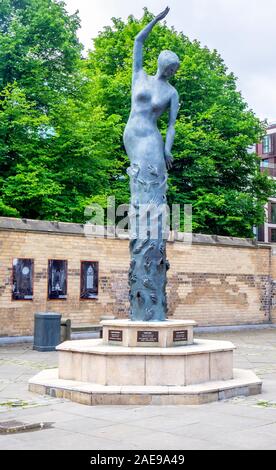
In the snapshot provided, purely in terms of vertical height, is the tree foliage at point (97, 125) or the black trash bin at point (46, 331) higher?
the tree foliage at point (97, 125)

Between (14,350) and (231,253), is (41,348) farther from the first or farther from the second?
(231,253)

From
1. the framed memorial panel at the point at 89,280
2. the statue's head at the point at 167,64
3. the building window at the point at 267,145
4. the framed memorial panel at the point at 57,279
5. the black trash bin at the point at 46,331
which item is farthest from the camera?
the building window at the point at 267,145

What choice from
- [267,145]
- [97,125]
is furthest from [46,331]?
[267,145]

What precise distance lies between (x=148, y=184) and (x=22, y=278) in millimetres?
7702

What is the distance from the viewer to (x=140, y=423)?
7270 millimetres

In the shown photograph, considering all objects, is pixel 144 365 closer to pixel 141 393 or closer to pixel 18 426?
pixel 141 393

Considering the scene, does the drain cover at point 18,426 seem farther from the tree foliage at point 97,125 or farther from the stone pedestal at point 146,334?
the tree foliage at point 97,125

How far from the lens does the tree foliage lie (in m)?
23.4

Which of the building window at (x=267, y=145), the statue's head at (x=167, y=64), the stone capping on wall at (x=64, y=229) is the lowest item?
the stone capping on wall at (x=64, y=229)

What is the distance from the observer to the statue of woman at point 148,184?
10.6 meters

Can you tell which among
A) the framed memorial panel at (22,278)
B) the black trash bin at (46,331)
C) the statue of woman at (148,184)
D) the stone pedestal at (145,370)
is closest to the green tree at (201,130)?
the framed memorial panel at (22,278)

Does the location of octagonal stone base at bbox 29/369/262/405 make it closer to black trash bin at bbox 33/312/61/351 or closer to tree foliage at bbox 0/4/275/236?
black trash bin at bbox 33/312/61/351

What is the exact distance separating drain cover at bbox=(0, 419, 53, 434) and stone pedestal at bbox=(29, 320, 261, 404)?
56.6 inches

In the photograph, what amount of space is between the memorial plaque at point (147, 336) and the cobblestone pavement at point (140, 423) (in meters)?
1.50
